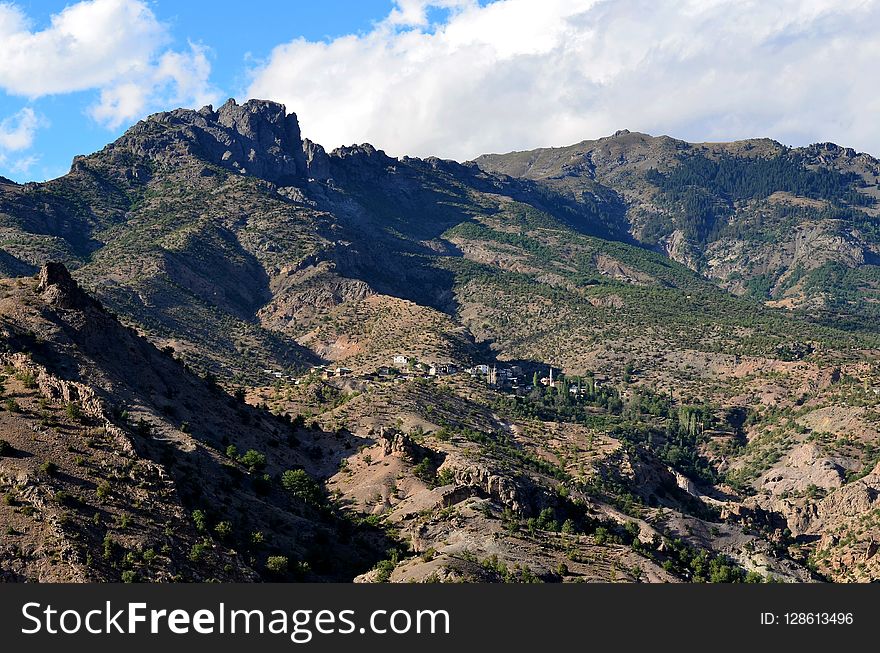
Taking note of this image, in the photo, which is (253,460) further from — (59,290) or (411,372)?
(411,372)

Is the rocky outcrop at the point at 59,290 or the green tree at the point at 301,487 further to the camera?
the rocky outcrop at the point at 59,290

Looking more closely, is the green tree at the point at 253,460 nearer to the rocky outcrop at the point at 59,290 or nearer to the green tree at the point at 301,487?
the green tree at the point at 301,487

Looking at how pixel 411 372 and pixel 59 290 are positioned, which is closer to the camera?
pixel 59 290

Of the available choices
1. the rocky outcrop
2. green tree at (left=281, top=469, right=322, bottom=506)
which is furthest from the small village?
green tree at (left=281, top=469, right=322, bottom=506)

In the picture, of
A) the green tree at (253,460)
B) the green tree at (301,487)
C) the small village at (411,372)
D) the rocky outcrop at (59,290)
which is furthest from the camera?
the small village at (411,372)

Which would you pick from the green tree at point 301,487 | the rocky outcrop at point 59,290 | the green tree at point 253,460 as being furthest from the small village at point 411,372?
the green tree at point 301,487

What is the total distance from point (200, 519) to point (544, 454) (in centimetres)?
8058

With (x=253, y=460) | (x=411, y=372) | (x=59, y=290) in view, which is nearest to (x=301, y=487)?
(x=253, y=460)

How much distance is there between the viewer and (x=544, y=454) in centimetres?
14300

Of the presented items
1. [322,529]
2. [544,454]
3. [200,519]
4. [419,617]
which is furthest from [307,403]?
[419,617]

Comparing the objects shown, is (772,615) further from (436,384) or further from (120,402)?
(436,384)

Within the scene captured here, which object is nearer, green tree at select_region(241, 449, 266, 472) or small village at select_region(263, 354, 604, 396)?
green tree at select_region(241, 449, 266, 472)

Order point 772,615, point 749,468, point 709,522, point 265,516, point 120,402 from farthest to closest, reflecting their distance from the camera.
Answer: point 749,468, point 709,522, point 120,402, point 265,516, point 772,615

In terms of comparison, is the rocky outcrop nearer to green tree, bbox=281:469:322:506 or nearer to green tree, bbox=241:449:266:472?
green tree, bbox=241:449:266:472
